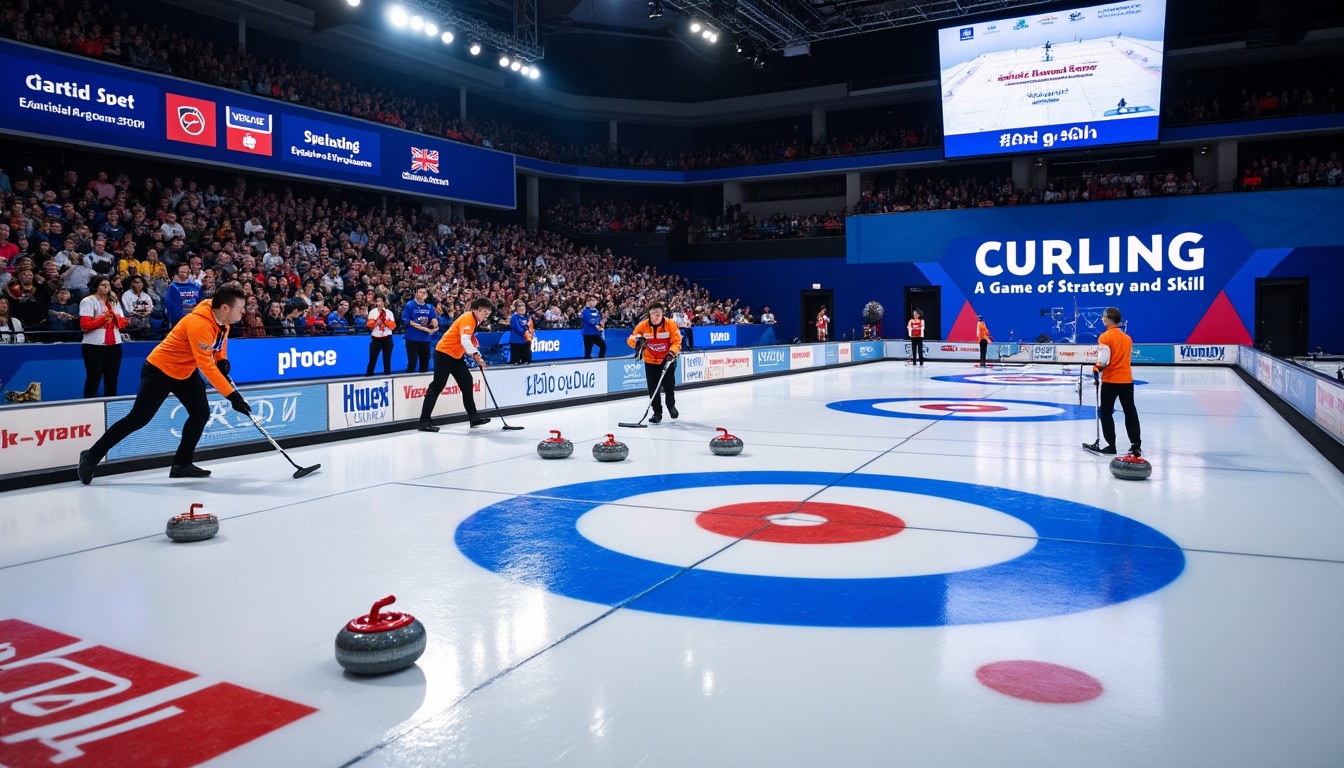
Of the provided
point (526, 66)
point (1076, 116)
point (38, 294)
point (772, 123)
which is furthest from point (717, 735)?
point (772, 123)

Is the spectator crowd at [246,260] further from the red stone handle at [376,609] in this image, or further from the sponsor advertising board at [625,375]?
the red stone handle at [376,609]

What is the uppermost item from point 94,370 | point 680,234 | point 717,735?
point 680,234

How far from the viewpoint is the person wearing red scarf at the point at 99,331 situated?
39.2 ft

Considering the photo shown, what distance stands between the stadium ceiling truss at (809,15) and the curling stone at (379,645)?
89.1ft

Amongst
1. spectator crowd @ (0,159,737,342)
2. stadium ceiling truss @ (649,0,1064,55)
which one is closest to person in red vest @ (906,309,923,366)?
spectator crowd @ (0,159,737,342)

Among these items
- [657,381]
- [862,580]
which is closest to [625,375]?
[657,381]

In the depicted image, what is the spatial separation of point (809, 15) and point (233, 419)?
27.7 meters

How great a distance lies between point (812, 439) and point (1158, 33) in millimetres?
24885

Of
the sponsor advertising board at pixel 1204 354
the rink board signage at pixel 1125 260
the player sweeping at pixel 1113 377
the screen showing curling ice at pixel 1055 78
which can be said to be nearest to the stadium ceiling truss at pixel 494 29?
the screen showing curling ice at pixel 1055 78

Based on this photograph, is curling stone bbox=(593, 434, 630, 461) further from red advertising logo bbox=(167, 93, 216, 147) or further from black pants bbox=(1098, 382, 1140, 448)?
red advertising logo bbox=(167, 93, 216, 147)

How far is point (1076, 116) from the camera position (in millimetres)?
29984

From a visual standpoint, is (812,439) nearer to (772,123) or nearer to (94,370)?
(94,370)

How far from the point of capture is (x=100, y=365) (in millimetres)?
12180

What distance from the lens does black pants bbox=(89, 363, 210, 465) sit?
8406 mm
